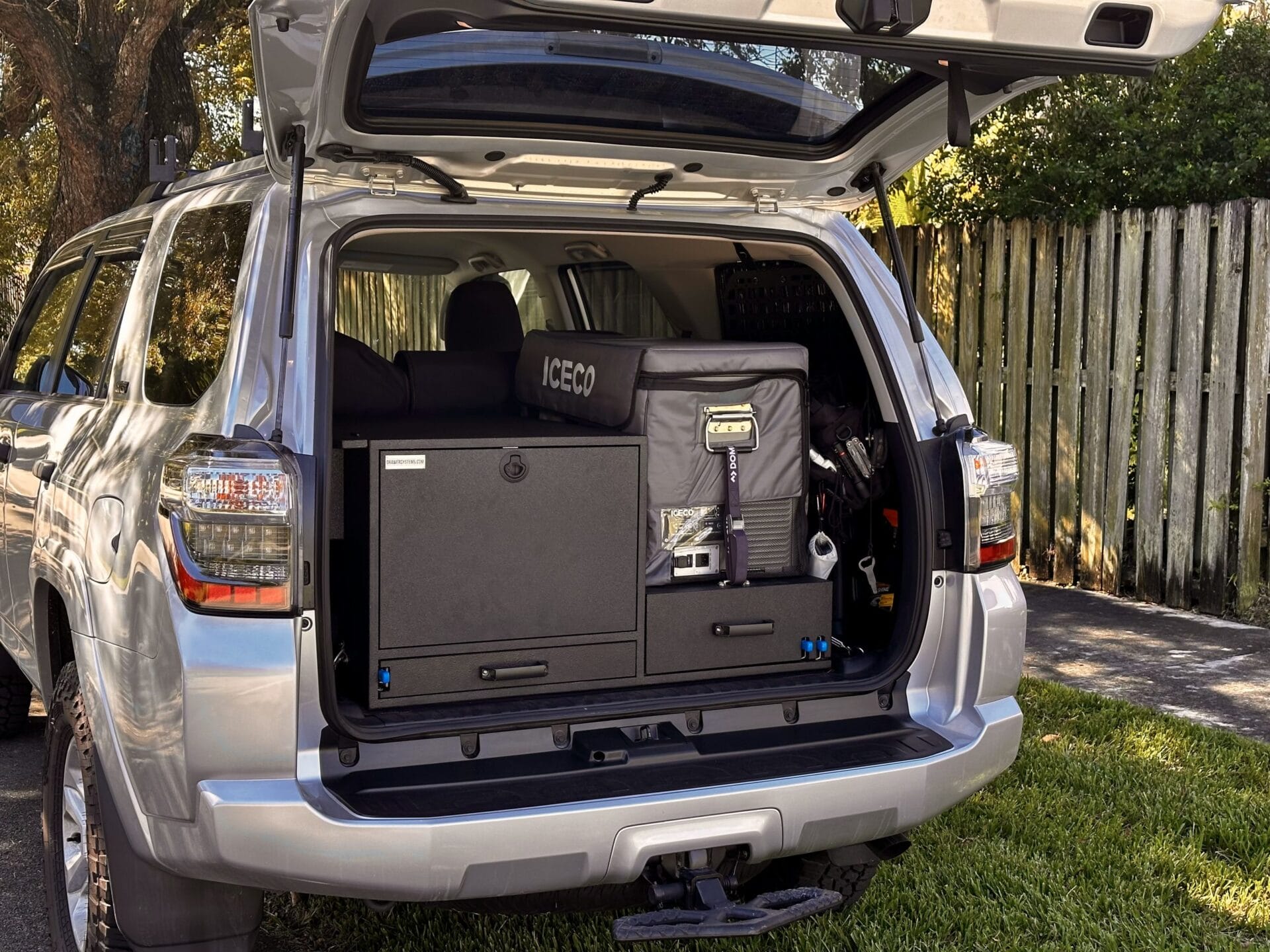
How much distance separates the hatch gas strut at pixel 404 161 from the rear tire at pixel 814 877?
1.84m

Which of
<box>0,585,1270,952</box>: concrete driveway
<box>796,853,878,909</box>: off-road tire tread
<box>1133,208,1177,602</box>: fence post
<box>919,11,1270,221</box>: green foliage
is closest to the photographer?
<box>796,853,878,909</box>: off-road tire tread

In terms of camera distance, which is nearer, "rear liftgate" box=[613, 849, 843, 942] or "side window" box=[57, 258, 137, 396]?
"rear liftgate" box=[613, 849, 843, 942]

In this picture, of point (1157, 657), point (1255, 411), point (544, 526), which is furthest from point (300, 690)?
point (1255, 411)

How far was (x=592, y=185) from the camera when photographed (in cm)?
323

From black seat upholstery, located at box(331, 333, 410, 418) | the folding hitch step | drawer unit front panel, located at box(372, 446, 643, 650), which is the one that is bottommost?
the folding hitch step

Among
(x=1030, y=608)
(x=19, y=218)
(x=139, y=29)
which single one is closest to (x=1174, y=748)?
(x=1030, y=608)

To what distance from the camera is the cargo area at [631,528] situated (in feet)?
9.63

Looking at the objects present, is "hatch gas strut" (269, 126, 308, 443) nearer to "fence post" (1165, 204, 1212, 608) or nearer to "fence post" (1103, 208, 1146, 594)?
"fence post" (1165, 204, 1212, 608)

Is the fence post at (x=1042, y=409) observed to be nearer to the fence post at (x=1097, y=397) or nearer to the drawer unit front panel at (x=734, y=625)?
the fence post at (x=1097, y=397)

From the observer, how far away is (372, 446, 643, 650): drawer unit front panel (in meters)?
2.92

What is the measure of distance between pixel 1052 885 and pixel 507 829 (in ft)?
6.29

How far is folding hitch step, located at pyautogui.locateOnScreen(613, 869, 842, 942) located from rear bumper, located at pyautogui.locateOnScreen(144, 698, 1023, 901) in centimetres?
9

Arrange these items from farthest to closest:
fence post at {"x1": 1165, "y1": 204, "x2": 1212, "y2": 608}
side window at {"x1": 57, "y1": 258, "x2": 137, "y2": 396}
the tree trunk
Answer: the tree trunk, fence post at {"x1": 1165, "y1": 204, "x2": 1212, "y2": 608}, side window at {"x1": 57, "y1": 258, "x2": 137, "y2": 396}

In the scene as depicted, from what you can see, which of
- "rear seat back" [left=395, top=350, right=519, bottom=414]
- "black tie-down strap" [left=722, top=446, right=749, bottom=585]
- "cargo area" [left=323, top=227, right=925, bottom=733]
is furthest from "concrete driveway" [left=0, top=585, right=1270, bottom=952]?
"black tie-down strap" [left=722, top=446, right=749, bottom=585]
